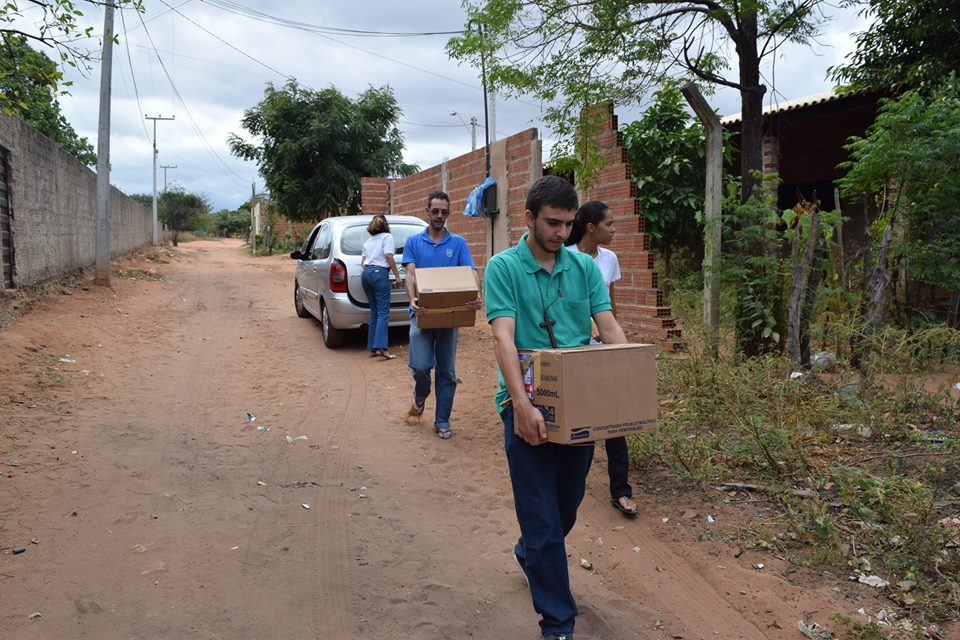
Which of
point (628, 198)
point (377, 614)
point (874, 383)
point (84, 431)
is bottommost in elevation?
point (377, 614)

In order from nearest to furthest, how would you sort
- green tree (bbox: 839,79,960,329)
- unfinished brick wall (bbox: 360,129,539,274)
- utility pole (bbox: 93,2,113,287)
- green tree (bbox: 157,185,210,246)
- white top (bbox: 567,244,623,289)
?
white top (bbox: 567,244,623,289)
green tree (bbox: 839,79,960,329)
unfinished brick wall (bbox: 360,129,539,274)
utility pole (bbox: 93,2,113,287)
green tree (bbox: 157,185,210,246)

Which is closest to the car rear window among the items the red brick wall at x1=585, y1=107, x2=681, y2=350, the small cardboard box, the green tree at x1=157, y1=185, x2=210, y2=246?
the red brick wall at x1=585, y1=107, x2=681, y2=350

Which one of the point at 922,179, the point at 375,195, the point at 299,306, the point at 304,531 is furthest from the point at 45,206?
the point at 922,179

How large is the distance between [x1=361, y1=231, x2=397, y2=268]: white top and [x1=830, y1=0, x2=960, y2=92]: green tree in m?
6.25

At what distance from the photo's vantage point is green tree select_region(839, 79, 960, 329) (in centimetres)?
602

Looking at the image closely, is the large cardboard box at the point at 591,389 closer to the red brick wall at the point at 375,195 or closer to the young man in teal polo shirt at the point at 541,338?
the young man in teal polo shirt at the point at 541,338

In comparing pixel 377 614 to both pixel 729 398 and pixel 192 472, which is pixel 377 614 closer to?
pixel 192 472

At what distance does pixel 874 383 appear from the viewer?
5043 millimetres

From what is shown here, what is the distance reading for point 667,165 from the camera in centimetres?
1002

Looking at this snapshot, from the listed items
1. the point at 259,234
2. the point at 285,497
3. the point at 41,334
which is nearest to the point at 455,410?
the point at 285,497

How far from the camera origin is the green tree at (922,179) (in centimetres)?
602

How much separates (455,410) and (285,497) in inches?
91.9

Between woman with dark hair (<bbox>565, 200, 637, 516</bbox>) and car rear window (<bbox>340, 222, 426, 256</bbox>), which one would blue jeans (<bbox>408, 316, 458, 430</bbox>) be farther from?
car rear window (<bbox>340, 222, 426, 256</bbox>)

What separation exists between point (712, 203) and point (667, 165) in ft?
12.0
